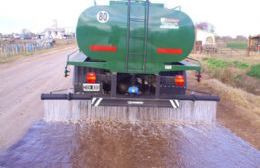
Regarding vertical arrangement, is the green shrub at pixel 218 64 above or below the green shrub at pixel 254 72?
above

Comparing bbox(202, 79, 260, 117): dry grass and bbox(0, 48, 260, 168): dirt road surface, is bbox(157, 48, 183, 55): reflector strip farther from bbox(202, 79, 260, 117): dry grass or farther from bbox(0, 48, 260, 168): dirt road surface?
bbox(202, 79, 260, 117): dry grass

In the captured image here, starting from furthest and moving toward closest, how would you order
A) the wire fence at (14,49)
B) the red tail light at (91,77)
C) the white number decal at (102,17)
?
1. the wire fence at (14,49)
2. the red tail light at (91,77)
3. the white number decal at (102,17)

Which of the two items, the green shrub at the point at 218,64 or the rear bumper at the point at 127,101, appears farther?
the green shrub at the point at 218,64

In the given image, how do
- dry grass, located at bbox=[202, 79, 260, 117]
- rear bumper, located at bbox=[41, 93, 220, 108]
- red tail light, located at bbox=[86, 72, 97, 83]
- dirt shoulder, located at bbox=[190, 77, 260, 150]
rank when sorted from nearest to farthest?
rear bumper, located at bbox=[41, 93, 220, 108] → red tail light, located at bbox=[86, 72, 97, 83] → dirt shoulder, located at bbox=[190, 77, 260, 150] → dry grass, located at bbox=[202, 79, 260, 117]

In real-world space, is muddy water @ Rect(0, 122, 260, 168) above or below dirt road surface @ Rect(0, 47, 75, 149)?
below

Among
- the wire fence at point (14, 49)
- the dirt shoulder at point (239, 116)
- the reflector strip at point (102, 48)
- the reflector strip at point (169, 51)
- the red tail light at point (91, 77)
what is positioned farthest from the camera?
the wire fence at point (14, 49)

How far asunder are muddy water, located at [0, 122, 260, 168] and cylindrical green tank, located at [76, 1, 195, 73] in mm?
1369

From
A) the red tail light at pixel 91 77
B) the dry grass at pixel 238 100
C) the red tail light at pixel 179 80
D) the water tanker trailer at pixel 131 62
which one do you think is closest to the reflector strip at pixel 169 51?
the water tanker trailer at pixel 131 62

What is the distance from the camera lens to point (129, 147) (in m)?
5.74

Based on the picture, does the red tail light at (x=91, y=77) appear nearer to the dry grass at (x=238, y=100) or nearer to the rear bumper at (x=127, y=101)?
the rear bumper at (x=127, y=101)

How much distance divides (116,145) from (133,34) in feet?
6.86

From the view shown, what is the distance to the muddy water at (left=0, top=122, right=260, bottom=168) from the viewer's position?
505cm

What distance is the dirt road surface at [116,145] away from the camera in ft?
16.6

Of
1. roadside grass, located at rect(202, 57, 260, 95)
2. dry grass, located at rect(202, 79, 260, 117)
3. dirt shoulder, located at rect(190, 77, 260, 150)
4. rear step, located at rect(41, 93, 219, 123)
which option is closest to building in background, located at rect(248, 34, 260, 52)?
roadside grass, located at rect(202, 57, 260, 95)
